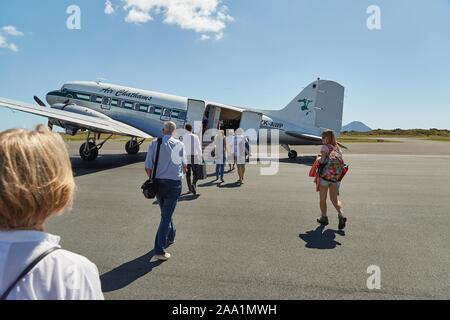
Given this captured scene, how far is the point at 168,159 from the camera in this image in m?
4.19

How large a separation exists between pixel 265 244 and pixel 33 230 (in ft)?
12.9

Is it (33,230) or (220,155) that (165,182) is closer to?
(33,230)

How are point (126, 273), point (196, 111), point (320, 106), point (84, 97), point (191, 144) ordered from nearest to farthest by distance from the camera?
1. point (126, 273)
2. point (191, 144)
3. point (196, 111)
4. point (84, 97)
5. point (320, 106)

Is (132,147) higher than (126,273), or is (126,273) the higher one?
(132,147)

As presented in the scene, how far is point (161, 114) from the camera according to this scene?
1636cm

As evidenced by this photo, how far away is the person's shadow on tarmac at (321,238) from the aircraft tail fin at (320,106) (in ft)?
43.3

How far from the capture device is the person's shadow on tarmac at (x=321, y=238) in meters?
4.63

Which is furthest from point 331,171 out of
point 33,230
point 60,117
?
point 60,117

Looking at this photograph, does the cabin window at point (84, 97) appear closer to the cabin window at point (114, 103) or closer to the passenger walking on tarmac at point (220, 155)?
the cabin window at point (114, 103)

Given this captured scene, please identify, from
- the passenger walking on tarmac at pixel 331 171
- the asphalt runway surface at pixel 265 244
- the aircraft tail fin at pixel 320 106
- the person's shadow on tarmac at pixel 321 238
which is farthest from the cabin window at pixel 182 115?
the person's shadow on tarmac at pixel 321 238
